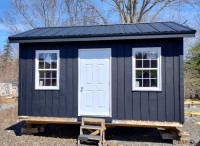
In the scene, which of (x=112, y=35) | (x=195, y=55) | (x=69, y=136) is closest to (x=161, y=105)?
(x=112, y=35)

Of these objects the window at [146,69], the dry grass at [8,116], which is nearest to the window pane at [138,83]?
the window at [146,69]

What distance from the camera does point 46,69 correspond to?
5512 millimetres

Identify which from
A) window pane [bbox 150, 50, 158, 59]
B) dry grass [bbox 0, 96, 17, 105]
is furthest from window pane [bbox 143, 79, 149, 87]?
dry grass [bbox 0, 96, 17, 105]

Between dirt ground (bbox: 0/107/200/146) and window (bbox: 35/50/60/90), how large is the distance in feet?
5.72

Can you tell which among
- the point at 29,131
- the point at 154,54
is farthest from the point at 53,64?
the point at 154,54

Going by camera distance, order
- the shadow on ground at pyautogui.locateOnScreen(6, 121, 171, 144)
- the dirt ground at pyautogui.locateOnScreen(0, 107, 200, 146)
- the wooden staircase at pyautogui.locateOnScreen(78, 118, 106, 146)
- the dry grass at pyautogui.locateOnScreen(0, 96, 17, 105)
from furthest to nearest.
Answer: the dry grass at pyautogui.locateOnScreen(0, 96, 17, 105), the shadow on ground at pyautogui.locateOnScreen(6, 121, 171, 144), the dirt ground at pyautogui.locateOnScreen(0, 107, 200, 146), the wooden staircase at pyautogui.locateOnScreen(78, 118, 106, 146)

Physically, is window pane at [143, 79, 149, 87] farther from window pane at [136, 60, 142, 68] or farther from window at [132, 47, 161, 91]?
window pane at [136, 60, 142, 68]

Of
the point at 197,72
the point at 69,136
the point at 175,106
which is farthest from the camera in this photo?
the point at 197,72

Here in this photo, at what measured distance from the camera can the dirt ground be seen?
5.20m

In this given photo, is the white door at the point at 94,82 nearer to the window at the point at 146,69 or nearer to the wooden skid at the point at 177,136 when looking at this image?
the window at the point at 146,69

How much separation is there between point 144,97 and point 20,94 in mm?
4077

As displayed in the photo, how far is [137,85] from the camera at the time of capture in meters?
5.10

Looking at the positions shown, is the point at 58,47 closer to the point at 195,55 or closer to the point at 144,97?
the point at 144,97

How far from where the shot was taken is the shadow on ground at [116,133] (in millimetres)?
5602
